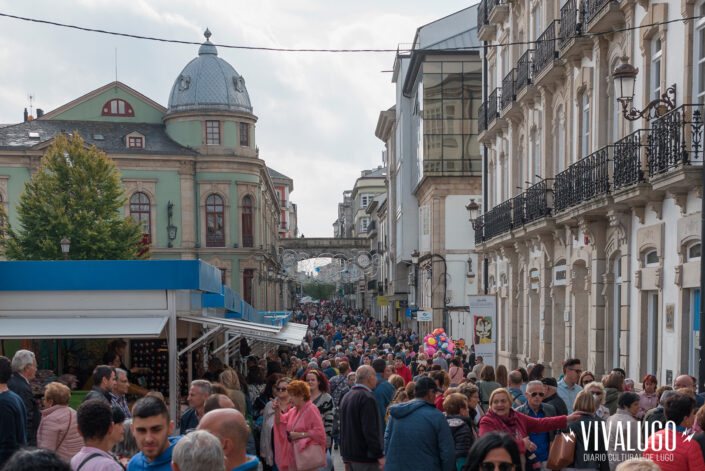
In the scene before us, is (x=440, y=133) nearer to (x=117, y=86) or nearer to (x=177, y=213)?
(x=177, y=213)

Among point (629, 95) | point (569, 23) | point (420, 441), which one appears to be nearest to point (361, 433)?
point (420, 441)

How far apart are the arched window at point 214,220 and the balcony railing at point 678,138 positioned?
4894 centimetres

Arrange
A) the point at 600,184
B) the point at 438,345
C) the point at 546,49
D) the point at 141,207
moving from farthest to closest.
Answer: the point at 141,207 < the point at 438,345 < the point at 546,49 < the point at 600,184

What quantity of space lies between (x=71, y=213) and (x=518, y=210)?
865 inches

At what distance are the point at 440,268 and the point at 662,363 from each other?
31.8m

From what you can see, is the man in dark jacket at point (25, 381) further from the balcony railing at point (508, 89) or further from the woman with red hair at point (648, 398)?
the balcony railing at point (508, 89)

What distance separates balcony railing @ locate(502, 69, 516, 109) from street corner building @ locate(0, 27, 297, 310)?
1390 inches

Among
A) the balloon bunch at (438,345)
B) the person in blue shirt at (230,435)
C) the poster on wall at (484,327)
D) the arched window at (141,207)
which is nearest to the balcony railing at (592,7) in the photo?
the poster on wall at (484,327)

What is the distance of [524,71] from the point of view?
81.9 feet

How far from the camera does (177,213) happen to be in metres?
60.9

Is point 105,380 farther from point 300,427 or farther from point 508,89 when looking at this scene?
point 508,89

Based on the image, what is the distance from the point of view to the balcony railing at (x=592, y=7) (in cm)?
1780

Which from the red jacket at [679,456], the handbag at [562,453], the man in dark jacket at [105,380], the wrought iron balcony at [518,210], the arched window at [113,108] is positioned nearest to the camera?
the red jacket at [679,456]

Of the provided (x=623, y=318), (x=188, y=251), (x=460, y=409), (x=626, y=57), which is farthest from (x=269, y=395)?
(x=188, y=251)
